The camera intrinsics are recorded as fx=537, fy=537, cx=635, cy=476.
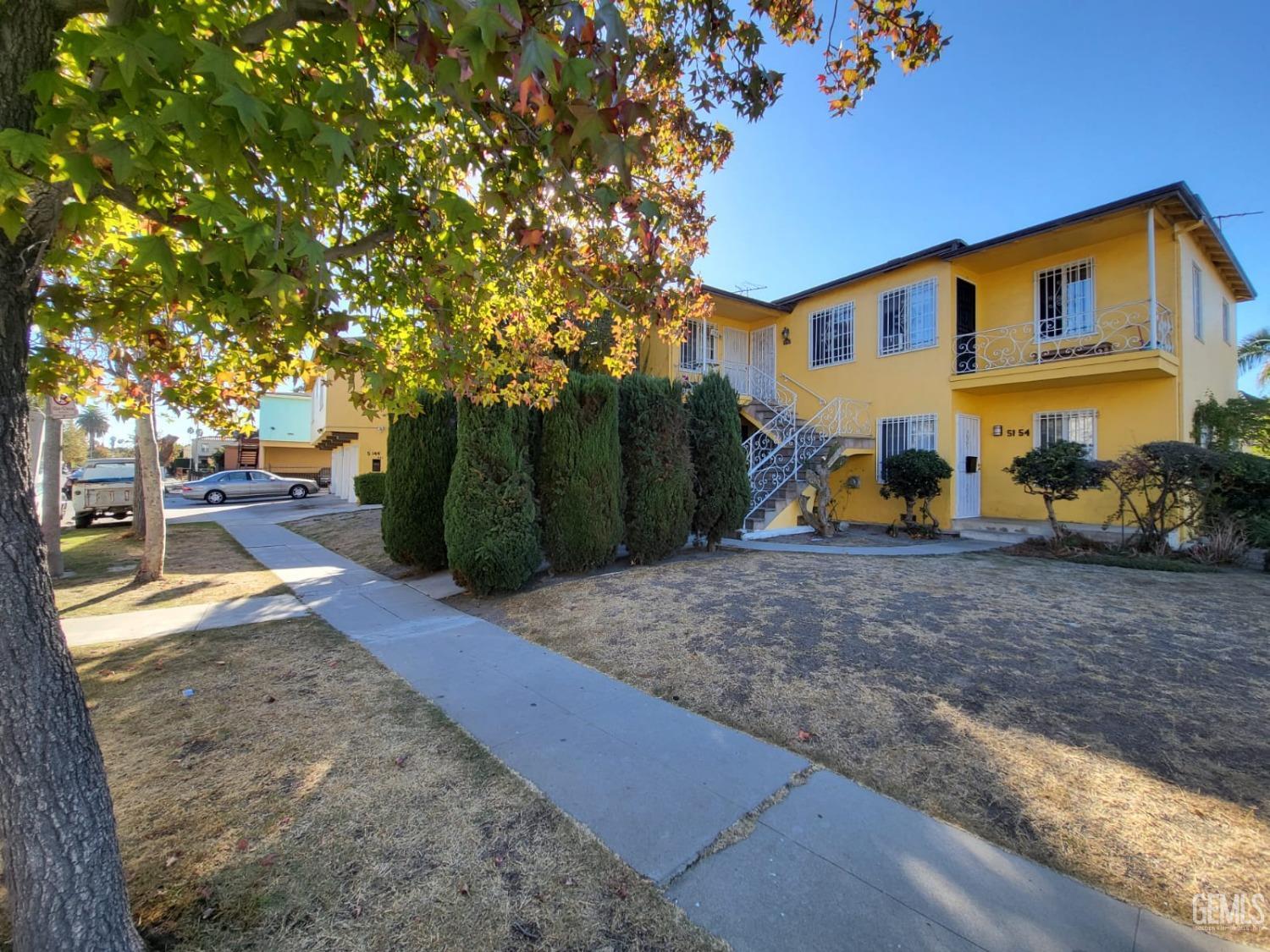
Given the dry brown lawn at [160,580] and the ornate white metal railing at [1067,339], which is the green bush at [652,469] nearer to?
the dry brown lawn at [160,580]

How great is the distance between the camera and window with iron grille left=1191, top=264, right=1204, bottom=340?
10.9m

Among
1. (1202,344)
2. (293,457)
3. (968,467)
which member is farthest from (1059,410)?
(293,457)

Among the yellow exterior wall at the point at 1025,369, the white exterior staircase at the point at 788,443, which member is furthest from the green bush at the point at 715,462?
the yellow exterior wall at the point at 1025,369

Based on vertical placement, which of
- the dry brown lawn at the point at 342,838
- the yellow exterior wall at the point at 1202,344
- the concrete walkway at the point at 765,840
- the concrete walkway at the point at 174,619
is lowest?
the concrete walkway at the point at 765,840

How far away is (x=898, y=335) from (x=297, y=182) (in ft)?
45.2

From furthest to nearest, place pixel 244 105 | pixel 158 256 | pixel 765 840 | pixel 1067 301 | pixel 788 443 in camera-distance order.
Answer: pixel 788 443 → pixel 1067 301 → pixel 765 840 → pixel 158 256 → pixel 244 105

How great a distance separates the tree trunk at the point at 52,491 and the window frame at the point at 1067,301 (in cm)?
1784

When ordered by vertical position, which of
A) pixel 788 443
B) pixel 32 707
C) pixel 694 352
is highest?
pixel 694 352

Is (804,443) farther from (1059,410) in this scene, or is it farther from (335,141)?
(335,141)

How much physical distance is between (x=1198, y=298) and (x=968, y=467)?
5530 millimetres

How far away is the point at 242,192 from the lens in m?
1.95

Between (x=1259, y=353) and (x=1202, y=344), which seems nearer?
(x=1202, y=344)

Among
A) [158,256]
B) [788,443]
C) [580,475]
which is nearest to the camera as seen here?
[158,256]

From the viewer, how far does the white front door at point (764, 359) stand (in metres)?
16.0
